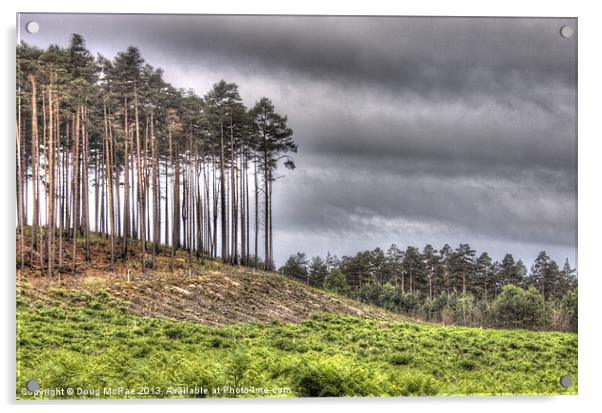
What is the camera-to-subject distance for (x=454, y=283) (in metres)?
11.2

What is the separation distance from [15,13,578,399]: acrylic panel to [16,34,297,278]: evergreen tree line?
0.03 meters

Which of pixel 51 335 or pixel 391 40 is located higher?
pixel 391 40

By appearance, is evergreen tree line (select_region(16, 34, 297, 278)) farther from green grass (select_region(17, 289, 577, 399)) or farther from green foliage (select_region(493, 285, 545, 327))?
green foliage (select_region(493, 285, 545, 327))

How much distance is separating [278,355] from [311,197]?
→ 7.33ft

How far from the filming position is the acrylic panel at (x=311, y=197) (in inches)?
417

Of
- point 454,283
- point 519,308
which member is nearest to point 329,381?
point 454,283

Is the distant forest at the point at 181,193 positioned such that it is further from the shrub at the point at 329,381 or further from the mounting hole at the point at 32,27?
the shrub at the point at 329,381

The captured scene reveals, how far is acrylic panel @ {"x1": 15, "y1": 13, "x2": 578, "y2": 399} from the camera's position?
10.6 meters

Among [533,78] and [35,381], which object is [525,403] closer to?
[533,78]

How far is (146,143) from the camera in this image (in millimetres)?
10984

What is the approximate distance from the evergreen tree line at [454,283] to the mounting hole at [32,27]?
462cm

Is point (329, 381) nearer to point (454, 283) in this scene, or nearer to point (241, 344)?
point (241, 344)
